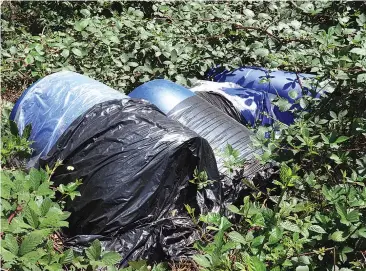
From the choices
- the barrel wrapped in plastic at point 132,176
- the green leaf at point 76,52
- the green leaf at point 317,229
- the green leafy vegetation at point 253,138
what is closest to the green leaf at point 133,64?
the green leafy vegetation at point 253,138

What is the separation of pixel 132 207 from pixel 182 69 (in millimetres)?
1732

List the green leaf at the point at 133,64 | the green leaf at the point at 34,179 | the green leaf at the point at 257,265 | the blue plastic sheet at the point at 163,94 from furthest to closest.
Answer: the green leaf at the point at 133,64
the blue plastic sheet at the point at 163,94
the green leaf at the point at 34,179
the green leaf at the point at 257,265

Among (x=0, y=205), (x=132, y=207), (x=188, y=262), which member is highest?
(x=0, y=205)

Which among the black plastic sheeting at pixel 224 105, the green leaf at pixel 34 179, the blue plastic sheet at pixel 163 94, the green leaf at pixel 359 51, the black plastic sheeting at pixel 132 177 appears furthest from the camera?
the black plastic sheeting at pixel 224 105

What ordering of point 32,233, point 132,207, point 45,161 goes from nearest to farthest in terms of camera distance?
point 32,233
point 132,207
point 45,161

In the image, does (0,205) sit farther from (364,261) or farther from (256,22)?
(256,22)

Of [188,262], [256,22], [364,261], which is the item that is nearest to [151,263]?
[188,262]

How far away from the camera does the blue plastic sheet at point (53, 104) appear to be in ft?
8.13

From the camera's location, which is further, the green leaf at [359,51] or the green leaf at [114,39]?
the green leaf at [114,39]

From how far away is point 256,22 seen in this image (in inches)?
156

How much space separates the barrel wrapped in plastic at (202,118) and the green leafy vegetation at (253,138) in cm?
22

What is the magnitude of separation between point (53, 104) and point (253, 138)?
117 centimetres

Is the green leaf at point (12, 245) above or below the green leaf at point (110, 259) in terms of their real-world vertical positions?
above

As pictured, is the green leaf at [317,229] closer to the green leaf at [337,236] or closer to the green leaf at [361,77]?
the green leaf at [337,236]
